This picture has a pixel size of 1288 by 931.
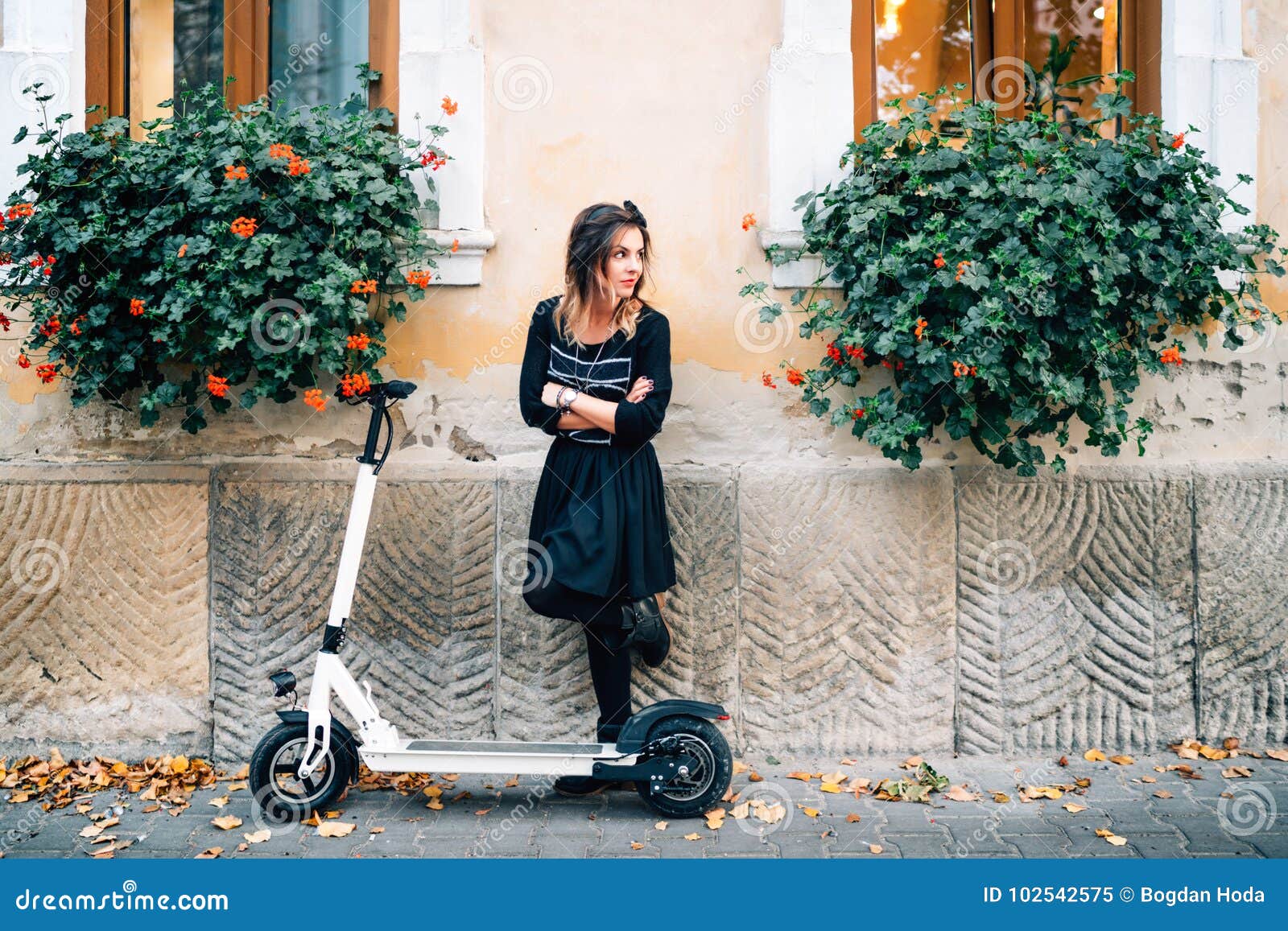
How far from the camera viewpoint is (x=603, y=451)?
384cm

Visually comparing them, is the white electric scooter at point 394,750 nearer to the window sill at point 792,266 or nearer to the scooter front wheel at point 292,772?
the scooter front wheel at point 292,772

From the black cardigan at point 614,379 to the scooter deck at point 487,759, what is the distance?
1.09 m

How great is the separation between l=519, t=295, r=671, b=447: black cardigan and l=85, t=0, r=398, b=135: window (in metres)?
1.60

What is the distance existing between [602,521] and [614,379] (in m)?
0.51

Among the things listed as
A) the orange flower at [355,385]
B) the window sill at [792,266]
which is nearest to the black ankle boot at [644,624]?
the orange flower at [355,385]

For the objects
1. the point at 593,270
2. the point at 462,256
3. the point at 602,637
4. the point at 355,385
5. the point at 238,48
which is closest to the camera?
the point at 593,270

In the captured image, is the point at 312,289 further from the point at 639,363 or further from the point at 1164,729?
→ the point at 1164,729

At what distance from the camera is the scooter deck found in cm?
362

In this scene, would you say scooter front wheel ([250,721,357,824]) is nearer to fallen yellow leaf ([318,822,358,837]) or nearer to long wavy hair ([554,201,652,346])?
fallen yellow leaf ([318,822,358,837])

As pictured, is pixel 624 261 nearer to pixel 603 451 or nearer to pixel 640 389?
pixel 640 389

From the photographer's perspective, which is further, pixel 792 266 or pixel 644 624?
pixel 792 266

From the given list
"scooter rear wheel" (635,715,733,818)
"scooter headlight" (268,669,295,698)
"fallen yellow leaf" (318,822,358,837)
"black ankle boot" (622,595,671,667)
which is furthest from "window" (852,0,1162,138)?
"fallen yellow leaf" (318,822,358,837)

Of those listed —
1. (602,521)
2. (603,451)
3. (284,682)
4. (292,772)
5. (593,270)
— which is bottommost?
(292,772)

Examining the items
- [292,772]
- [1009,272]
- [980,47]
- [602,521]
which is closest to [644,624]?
[602,521]
